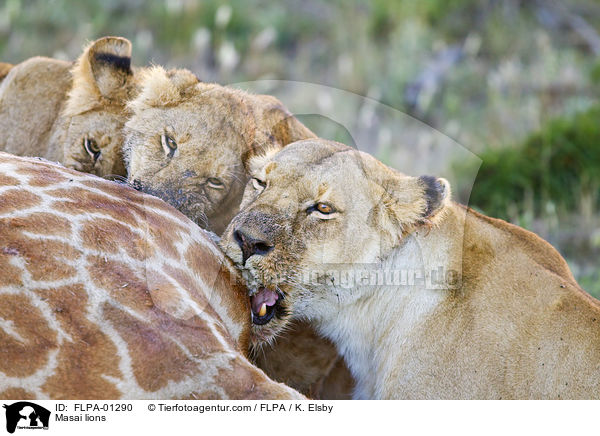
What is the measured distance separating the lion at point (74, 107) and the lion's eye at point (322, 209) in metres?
1.01

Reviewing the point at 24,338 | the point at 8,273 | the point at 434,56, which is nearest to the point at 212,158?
the point at 8,273

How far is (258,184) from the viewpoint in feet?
10.8

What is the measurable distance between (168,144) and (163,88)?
30 cm

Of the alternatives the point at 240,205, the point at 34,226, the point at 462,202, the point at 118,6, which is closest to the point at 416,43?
the point at 118,6

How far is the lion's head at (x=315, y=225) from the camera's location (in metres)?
3.05

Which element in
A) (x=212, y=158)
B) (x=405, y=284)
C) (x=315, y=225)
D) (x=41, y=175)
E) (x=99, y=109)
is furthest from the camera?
(x=99, y=109)

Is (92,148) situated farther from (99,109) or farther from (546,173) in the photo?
(546,173)

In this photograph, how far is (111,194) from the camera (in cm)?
300

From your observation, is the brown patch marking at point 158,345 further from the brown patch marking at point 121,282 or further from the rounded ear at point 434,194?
the rounded ear at point 434,194

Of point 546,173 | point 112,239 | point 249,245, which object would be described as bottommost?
point 546,173

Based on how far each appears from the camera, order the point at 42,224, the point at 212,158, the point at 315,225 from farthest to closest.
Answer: the point at 212,158 < the point at 315,225 < the point at 42,224

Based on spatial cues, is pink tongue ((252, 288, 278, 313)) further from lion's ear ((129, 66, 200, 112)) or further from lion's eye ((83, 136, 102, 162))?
lion's eye ((83, 136, 102, 162))
